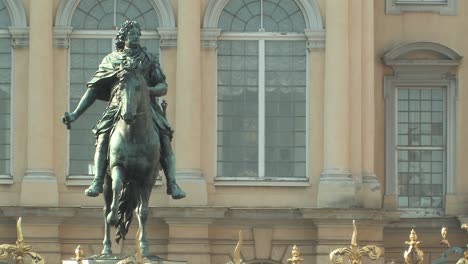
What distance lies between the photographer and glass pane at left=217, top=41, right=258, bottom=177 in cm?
5391

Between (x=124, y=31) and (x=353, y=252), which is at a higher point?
(x=124, y=31)

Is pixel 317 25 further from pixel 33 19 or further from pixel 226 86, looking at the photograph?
pixel 33 19

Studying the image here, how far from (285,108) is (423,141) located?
3305 mm

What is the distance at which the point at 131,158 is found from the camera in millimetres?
33562

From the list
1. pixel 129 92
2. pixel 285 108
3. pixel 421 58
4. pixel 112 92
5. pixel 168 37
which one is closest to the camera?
pixel 129 92

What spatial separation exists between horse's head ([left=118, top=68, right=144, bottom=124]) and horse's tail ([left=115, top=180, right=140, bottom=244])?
109 centimetres

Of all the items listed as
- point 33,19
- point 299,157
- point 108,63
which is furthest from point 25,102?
point 108,63

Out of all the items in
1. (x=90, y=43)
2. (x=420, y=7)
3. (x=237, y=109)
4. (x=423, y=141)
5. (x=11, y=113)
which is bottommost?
(x=423, y=141)

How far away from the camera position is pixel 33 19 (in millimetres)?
53469

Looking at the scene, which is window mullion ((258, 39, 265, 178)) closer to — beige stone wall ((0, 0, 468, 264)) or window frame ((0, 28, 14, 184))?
beige stone wall ((0, 0, 468, 264))

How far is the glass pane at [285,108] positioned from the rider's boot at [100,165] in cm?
1982

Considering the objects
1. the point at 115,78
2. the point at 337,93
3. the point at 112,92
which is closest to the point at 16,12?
the point at 337,93

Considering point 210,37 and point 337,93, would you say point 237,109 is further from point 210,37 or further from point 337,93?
point 337,93

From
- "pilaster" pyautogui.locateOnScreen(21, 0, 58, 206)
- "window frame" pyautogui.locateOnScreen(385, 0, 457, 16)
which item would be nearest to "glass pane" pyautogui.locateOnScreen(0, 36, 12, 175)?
"pilaster" pyautogui.locateOnScreen(21, 0, 58, 206)
